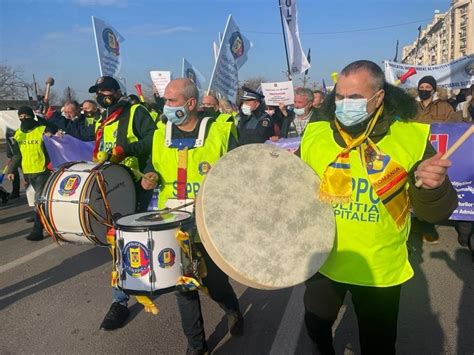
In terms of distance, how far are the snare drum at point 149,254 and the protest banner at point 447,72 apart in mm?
7835

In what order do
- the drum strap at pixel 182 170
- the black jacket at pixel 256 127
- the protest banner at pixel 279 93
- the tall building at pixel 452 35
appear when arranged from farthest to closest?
the tall building at pixel 452 35
the protest banner at pixel 279 93
the black jacket at pixel 256 127
the drum strap at pixel 182 170

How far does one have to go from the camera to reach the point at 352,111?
6.81ft

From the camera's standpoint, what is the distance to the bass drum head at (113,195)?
3080 mm

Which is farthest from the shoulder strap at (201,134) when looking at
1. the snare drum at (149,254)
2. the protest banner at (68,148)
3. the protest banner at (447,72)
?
the protest banner at (447,72)

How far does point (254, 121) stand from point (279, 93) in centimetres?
287

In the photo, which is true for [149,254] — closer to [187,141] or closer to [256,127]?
[187,141]

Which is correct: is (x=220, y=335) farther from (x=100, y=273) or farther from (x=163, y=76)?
(x=163, y=76)

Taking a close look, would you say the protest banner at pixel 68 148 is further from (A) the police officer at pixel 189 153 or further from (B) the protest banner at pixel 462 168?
(B) the protest banner at pixel 462 168

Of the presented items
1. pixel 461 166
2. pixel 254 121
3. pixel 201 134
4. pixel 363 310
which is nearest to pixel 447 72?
pixel 254 121

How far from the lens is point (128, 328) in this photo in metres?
3.60

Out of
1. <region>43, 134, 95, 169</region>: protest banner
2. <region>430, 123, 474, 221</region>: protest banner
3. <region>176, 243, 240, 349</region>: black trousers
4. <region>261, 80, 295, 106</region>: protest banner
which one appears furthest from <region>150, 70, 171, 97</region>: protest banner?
<region>176, 243, 240, 349</region>: black trousers

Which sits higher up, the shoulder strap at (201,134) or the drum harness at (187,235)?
the shoulder strap at (201,134)

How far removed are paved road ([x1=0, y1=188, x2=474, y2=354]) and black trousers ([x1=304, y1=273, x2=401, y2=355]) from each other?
94 centimetres

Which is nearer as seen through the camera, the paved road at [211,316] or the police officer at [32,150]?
the paved road at [211,316]
